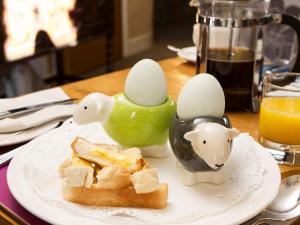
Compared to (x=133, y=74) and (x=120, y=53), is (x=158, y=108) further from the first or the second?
(x=120, y=53)

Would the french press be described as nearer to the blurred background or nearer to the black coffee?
the black coffee

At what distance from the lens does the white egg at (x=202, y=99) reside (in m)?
0.60

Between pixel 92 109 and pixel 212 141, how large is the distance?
0.60 feet

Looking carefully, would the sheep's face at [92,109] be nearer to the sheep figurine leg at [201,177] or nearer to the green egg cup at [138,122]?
the green egg cup at [138,122]

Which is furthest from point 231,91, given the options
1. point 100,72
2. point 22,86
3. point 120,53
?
point 120,53

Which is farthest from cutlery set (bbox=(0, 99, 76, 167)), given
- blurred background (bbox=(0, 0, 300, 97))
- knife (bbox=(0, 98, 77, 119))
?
blurred background (bbox=(0, 0, 300, 97))

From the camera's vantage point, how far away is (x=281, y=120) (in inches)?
30.3

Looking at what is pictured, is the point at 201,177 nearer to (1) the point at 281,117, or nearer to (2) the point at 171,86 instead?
(1) the point at 281,117

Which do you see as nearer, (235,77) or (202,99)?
(202,99)

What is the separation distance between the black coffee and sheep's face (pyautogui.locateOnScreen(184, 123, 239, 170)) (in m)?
0.37

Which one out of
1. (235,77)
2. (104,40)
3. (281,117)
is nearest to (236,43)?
(235,77)

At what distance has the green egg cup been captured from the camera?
0.66 meters

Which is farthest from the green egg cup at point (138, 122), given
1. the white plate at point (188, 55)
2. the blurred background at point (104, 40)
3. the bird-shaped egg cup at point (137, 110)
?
the blurred background at point (104, 40)

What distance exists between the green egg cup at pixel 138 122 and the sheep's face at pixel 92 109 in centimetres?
1
